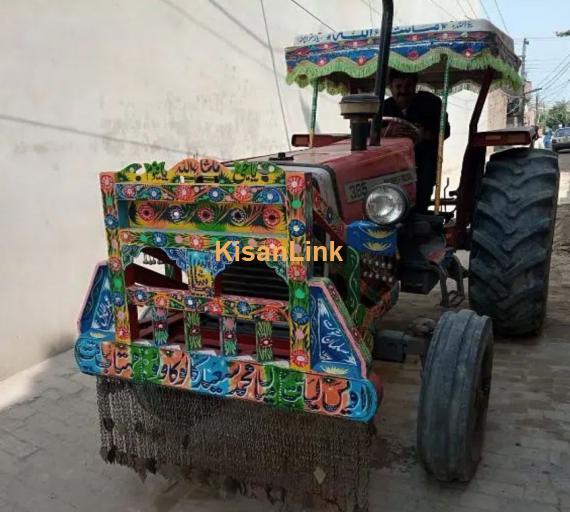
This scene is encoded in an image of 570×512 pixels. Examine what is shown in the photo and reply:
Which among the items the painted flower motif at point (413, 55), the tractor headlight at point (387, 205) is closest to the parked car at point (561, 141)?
the painted flower motif at point (413, 55)

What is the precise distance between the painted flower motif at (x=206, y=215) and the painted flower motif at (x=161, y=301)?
14.8 inches

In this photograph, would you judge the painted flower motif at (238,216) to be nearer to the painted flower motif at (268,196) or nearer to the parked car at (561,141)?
the painted flower motif at (268,196)

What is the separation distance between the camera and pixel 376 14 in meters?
12.1

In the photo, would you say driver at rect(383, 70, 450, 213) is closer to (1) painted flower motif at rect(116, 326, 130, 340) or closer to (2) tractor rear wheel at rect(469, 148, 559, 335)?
(2) tractor rear wheel at rect(469, 148, 559, 335)

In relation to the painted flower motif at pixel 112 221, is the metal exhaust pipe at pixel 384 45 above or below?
above

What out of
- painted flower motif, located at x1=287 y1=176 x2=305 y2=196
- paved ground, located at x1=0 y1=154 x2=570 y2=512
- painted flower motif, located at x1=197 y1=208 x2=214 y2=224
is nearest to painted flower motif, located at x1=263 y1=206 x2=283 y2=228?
painted flower motif, located at x1=287 y1=176 x2=305 y2=196

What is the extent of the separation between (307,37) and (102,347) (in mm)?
2792

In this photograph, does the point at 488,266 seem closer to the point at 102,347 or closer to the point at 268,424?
the point at 268,424

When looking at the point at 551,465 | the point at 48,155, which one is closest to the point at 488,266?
the point at 551,465

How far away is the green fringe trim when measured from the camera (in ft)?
12.7

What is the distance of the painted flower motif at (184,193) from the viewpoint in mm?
2475

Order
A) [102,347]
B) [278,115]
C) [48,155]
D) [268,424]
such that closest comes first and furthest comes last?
[268,424], [102,347], [48,155], [278,115]

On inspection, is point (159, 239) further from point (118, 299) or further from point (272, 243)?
point (272, 243)

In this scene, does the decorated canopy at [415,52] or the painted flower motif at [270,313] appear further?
the decorated canopy at [415,52]
